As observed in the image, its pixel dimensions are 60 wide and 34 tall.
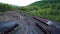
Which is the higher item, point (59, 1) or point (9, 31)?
point (59, 1)

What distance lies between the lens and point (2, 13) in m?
2.59

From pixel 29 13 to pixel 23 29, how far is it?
46 centimetres

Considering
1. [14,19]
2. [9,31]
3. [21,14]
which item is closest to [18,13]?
[21,14]

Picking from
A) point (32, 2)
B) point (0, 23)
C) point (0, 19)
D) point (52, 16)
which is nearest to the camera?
point (0, 23)

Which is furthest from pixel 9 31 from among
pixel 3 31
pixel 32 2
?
pixel 32 2

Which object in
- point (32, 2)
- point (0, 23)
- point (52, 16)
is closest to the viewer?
point (0, 23)

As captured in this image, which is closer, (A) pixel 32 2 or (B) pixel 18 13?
(B) pixel 18 13

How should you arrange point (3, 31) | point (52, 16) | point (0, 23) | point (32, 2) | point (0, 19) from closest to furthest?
1. point (3, 31)
2. point (0, 23)
3. point (0, 19)
4. point (52, 16)
5. point (32, 2)

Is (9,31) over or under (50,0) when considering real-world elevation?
under

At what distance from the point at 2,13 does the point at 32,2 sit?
0.66 meters

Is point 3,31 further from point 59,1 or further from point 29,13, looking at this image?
point 59,1

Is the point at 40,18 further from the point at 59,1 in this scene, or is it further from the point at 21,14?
the point at 59,1

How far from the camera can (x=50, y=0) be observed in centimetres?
306

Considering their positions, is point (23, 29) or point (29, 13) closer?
point (23, 29)
